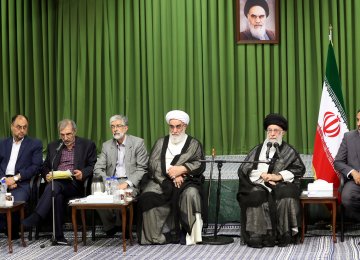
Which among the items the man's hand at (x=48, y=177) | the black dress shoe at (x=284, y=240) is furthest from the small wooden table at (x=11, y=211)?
the black dress shoe at (x=284, y=240)

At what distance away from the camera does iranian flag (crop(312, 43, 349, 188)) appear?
775 centimetres

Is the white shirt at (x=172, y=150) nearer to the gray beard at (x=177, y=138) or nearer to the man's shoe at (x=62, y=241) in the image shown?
the gray beard at (x=177, y=138)

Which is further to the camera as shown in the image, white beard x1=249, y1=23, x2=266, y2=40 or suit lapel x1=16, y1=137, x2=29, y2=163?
white beard x1=249, y1=23, x2=266, y2=40

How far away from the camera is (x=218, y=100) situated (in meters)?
9.51

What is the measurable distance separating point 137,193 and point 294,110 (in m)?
2.62

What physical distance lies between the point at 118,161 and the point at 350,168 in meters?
2.38

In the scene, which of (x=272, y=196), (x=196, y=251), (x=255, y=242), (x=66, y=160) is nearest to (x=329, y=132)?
(x=272, y=196)

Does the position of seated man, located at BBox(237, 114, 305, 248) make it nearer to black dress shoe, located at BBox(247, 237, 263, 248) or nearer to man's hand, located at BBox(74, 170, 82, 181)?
black dress shoe, located at BBox(247, 237, 263, 248)

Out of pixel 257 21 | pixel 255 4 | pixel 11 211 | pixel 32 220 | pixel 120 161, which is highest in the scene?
pixel 255 4

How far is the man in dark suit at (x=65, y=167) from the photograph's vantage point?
24.9ft

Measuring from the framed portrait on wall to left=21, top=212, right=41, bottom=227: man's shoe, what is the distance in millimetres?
3457

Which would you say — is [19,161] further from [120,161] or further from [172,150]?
[172,150]

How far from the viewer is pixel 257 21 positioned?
9391 mm

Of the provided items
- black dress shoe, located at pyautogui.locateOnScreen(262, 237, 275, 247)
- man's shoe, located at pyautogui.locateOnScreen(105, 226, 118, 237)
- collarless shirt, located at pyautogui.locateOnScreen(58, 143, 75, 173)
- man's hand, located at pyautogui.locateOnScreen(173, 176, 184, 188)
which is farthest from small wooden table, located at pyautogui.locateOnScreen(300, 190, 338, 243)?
collarless shirt, located at pyautogui.locateOnScreen(58, 143, 75, 173)
